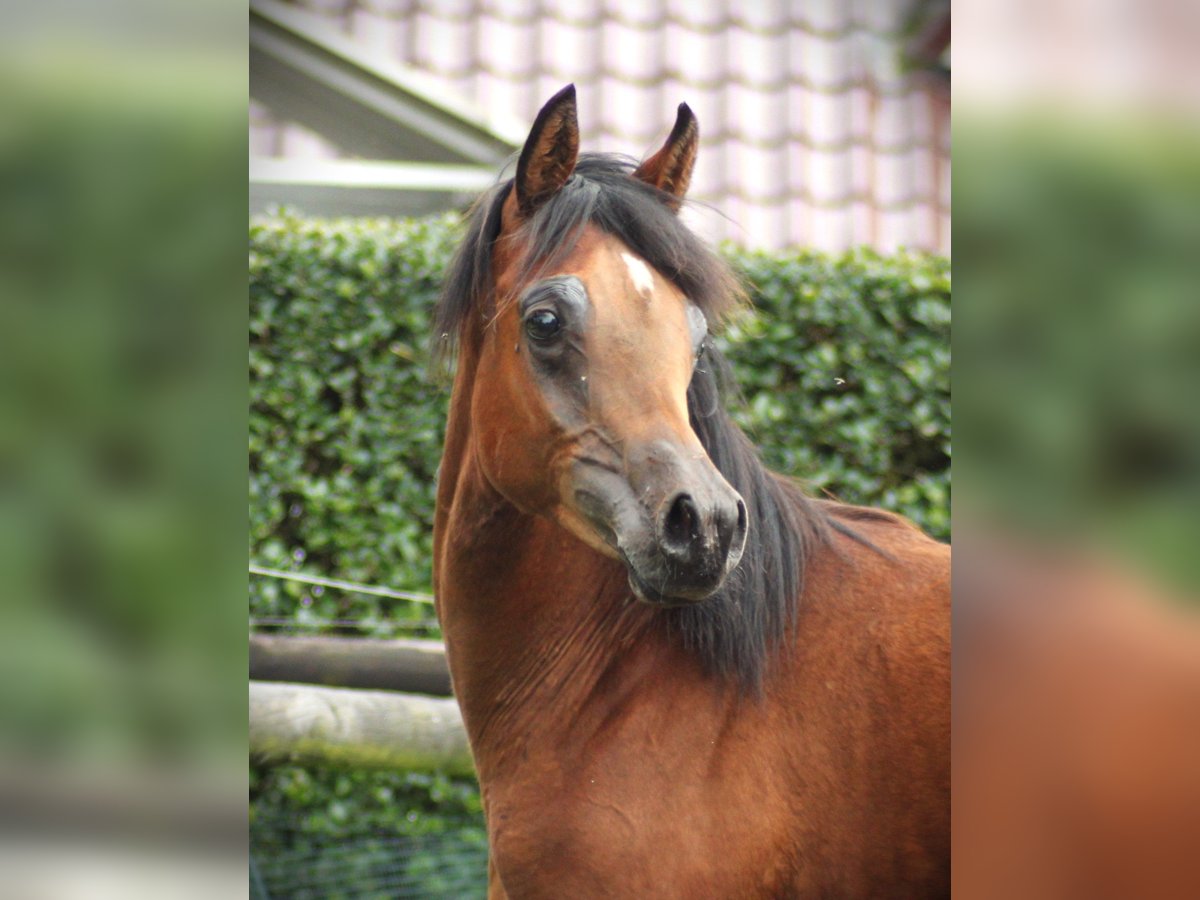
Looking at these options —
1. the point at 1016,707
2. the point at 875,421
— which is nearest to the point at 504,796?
the point at 1016,707

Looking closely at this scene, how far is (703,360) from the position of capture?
6.11 feet

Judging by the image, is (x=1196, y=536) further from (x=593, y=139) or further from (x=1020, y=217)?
(x=593, y=139)

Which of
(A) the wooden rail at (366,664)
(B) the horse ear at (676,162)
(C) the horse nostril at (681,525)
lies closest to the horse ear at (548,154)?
(B) the horse ear at (676,162)

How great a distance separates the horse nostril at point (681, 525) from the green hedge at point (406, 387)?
180 cm

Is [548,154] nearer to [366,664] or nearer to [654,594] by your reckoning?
[654,594]

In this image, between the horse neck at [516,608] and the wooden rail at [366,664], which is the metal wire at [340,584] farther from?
the horse neck at [516,608]

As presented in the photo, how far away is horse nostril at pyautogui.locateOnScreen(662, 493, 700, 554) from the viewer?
145cm

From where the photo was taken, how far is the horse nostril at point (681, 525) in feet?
4.75

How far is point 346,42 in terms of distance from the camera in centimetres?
306

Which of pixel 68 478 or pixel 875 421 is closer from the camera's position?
pixel 68 478

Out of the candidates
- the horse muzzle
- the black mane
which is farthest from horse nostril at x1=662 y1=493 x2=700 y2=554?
the black mane

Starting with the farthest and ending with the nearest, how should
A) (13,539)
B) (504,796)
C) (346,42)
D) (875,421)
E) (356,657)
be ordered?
(875,421) → (346,42) → (356,657) → (504,796) → (13,539)

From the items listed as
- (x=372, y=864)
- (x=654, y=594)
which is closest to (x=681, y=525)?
(x=654, y=594)

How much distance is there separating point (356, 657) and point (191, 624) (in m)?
2.24
